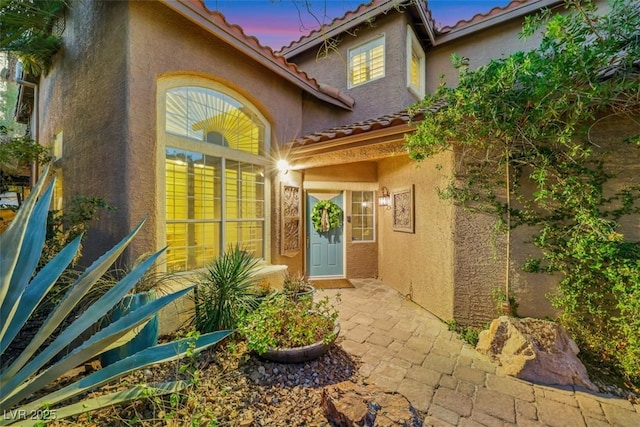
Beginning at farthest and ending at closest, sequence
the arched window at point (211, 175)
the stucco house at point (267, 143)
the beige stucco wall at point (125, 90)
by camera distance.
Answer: the arched window at point (211, 175) < the stucco house at point (267, 143) < the beige stucco wall at point (125, 90)

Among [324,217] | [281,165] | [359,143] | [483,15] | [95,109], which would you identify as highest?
[483,15]

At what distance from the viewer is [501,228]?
4375mm

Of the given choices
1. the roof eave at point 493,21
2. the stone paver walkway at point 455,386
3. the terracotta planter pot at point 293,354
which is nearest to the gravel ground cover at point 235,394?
the terracotta planter pot at point 293,354

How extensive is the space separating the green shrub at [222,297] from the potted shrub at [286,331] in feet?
0.84

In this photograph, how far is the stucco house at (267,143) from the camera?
14.1ft

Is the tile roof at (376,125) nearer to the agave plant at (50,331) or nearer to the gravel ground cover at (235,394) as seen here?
the gravel ground cover at (235,394)

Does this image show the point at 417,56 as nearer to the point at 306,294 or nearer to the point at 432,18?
the point at 432,18

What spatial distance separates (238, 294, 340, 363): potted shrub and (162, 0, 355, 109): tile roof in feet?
15.4

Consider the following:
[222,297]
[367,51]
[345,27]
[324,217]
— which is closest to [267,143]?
[324,217]

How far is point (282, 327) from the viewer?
3.67 m

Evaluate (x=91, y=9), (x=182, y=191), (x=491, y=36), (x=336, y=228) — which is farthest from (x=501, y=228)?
(x=91, y=9)

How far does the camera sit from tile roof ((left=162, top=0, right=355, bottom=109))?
4.32m

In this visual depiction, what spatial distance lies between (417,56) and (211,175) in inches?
287

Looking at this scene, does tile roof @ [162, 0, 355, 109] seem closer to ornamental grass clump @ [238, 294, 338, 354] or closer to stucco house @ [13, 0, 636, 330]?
stucco house @ [13, 0, 636, 330]
